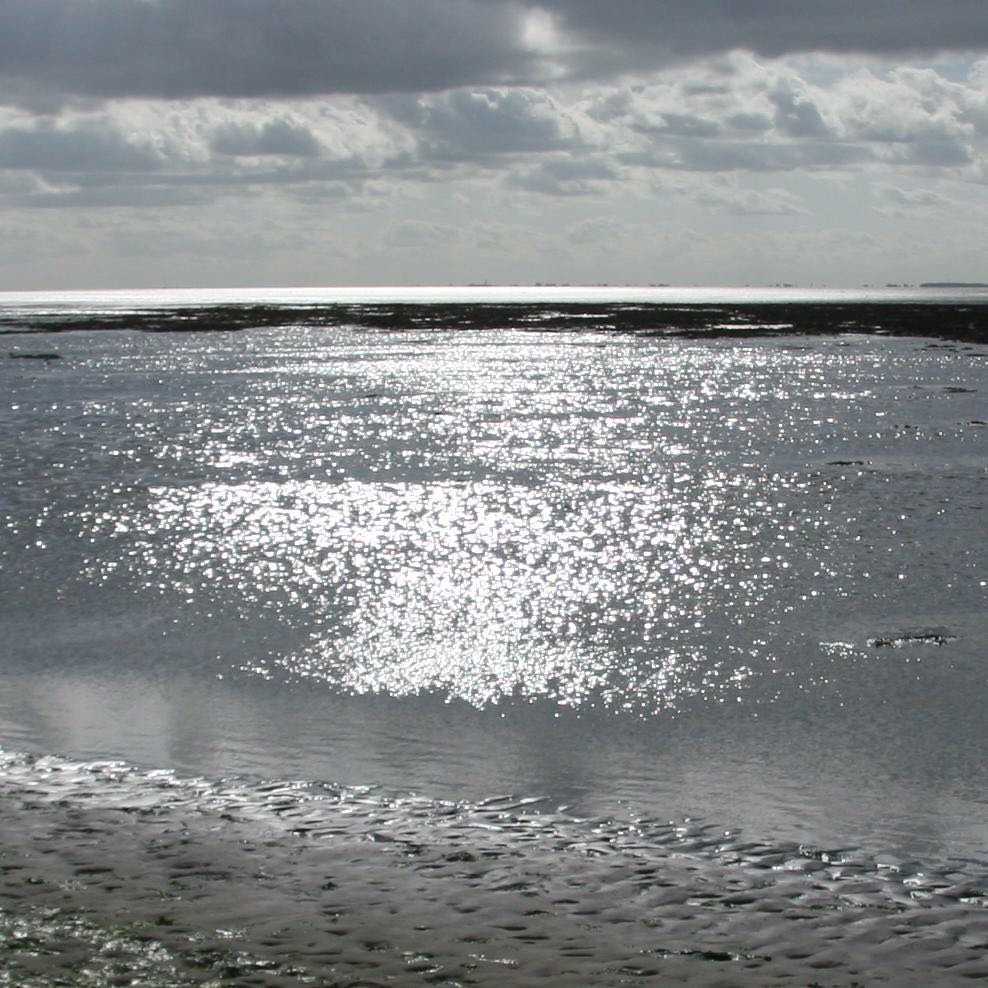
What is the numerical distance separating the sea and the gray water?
86mm

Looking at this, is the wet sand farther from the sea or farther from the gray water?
the gray water

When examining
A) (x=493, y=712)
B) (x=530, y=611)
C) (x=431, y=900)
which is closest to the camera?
(x=431, y=900)

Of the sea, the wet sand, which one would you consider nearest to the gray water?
the sea

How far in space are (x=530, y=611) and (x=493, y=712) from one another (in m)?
5.16

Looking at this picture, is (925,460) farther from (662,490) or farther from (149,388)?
(149,388)

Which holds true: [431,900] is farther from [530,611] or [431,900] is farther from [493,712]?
[530,611]

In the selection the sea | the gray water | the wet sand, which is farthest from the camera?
the gray water

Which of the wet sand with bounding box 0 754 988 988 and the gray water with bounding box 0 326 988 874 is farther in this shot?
the gray water with bounding box 0 326 988 874

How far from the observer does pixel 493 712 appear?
53.8 feet

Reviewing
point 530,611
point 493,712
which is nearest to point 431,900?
point 493,712

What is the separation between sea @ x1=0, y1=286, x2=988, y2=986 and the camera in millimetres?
9758

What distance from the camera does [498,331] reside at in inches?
5002

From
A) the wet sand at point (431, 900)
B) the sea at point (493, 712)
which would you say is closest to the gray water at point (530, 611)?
the sea at point (493, 712)

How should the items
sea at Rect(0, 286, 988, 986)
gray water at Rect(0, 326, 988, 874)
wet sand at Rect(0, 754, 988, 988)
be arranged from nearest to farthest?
Result: 1. wet sand at Rect(0, 754, 988, 988)
2. sea at Rect(0, 286, 988, 986)
3. gray water at Rect(0, 326, 988, 874)
